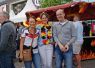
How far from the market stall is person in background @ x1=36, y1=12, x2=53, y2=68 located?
417cm

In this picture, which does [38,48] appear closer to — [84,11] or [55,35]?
[55,35]

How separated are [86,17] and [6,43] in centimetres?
763

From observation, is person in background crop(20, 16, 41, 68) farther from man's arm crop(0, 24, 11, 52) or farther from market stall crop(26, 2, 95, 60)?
market stall crop(26, 2, 95, 60)

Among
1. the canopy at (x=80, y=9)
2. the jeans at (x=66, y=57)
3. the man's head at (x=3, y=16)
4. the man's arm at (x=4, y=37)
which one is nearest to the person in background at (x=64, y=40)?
the jeans at (x=66, y=57)

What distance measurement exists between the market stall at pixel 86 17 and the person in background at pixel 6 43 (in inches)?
231

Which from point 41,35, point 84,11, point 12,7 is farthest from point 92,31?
point 12,7

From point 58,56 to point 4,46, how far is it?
1477 mm

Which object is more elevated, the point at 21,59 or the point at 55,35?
the point at 55,35

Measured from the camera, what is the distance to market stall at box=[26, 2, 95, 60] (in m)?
13.0

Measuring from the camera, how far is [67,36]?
25.6 ft

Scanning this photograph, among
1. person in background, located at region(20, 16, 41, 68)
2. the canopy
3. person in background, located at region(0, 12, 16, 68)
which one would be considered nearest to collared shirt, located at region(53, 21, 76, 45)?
person in background, located at region(20, 16, 41, 68)

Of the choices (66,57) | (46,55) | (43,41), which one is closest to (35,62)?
(46,55)

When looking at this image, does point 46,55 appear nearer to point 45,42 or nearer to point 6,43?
point 45,42

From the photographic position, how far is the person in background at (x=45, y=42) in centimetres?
855
